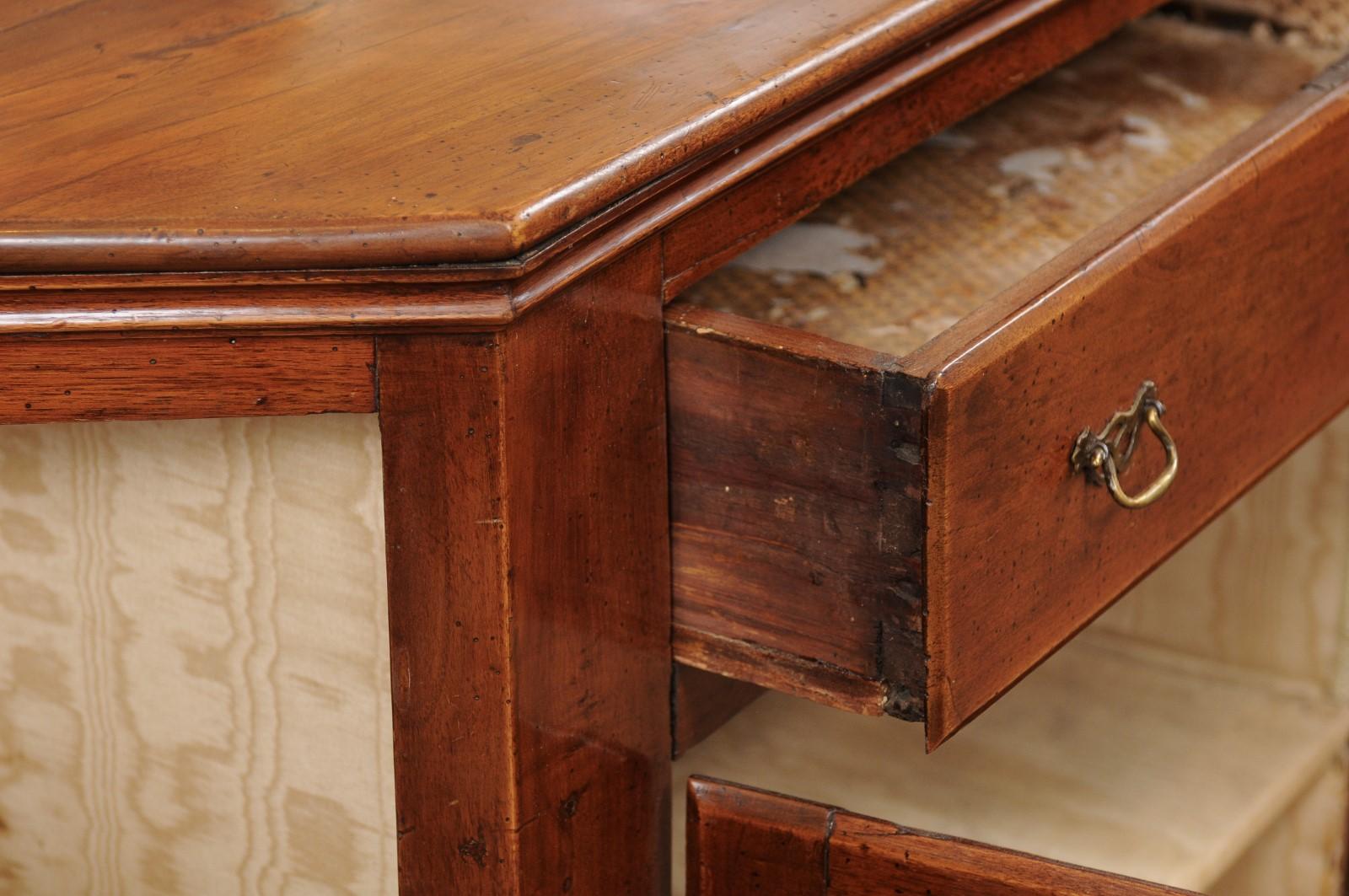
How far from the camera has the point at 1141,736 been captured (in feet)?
3.47

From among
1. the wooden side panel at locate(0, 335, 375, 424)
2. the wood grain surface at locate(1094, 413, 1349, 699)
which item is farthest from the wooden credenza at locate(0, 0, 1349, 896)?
the wood grain surface at locate(1094, 413, 1349, 699)

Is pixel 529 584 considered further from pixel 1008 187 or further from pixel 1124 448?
pixel 1008 187

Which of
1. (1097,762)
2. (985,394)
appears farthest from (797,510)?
(1097,762)

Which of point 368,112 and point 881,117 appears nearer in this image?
point 368,112

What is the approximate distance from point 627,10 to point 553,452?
9.4 inches

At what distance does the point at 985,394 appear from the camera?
646mm

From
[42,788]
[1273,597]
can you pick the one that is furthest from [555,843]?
[1273,597]

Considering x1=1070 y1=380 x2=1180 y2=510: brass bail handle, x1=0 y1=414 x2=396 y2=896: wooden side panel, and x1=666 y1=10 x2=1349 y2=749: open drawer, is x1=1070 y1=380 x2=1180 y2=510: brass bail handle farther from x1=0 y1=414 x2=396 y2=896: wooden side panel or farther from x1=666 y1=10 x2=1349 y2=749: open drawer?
x1=0 y1=414 x2=396 y2=896: wooden side panel

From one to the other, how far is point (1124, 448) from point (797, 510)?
0.16 m

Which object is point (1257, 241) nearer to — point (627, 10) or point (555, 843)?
point (627, 10)

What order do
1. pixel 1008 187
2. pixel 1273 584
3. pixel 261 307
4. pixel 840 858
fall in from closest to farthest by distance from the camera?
pixel 261 307 → pixel 840 858 → pixel 1008 187 → pixel 1273 584

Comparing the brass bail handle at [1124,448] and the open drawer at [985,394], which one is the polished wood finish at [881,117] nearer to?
the open drawer at [985,394]

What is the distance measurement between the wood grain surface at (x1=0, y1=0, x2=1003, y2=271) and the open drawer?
9 cm

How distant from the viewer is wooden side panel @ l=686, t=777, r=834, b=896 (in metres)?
0.71
